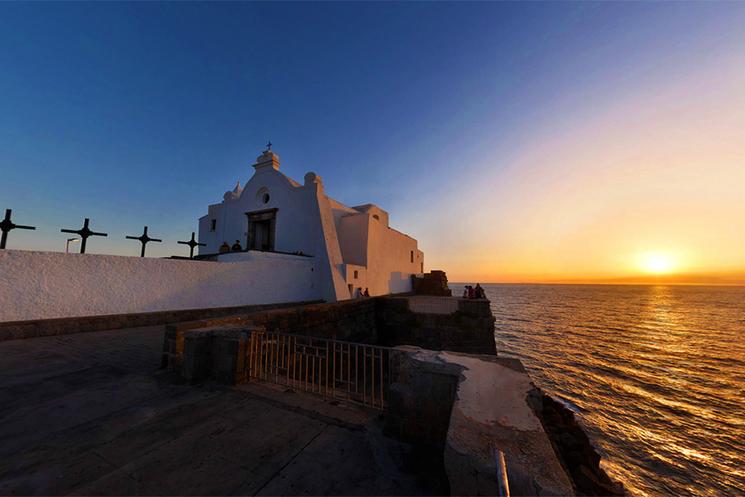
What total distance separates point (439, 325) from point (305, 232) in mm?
9273

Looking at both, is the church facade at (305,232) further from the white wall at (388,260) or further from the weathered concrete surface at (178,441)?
the weathered concrete surface at (178,441)

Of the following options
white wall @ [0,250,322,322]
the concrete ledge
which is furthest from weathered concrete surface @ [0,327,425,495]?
white wall @ [0,250,322,322]

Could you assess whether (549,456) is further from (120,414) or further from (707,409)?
(707,409)

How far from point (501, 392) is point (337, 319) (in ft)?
30.2

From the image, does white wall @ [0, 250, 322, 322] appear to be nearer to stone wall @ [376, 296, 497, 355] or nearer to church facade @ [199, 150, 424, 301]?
church facade @ [199, 150, 424, 301]

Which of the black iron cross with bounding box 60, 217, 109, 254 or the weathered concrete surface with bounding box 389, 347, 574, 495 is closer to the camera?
the weathered concrete surface with bounding box 389, 347, 574, 495

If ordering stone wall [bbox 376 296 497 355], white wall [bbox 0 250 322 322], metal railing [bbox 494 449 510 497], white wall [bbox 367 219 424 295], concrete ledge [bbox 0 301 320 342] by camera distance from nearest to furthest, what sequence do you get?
metal railing [bbox 494 449 510 497] → concrete ledge [bbox 0 301 320 342] → white wall [bbox 0 250 322 322] → stone wall [bbox 376 296 497 355] → white wall [bbox 367 219 424 295]

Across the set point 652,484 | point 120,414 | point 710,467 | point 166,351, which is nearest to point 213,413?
point 120,414

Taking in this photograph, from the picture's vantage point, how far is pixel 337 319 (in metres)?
11.2

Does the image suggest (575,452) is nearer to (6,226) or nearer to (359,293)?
(359,293)

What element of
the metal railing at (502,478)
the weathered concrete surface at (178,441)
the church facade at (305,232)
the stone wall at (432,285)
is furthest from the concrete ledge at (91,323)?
the stone wall at (432,285)

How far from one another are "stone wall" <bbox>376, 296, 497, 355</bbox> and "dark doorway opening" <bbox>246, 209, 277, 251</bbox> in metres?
8.68

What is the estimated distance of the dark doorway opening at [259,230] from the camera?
17.6 m

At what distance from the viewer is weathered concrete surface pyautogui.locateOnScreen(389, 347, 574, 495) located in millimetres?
1666
